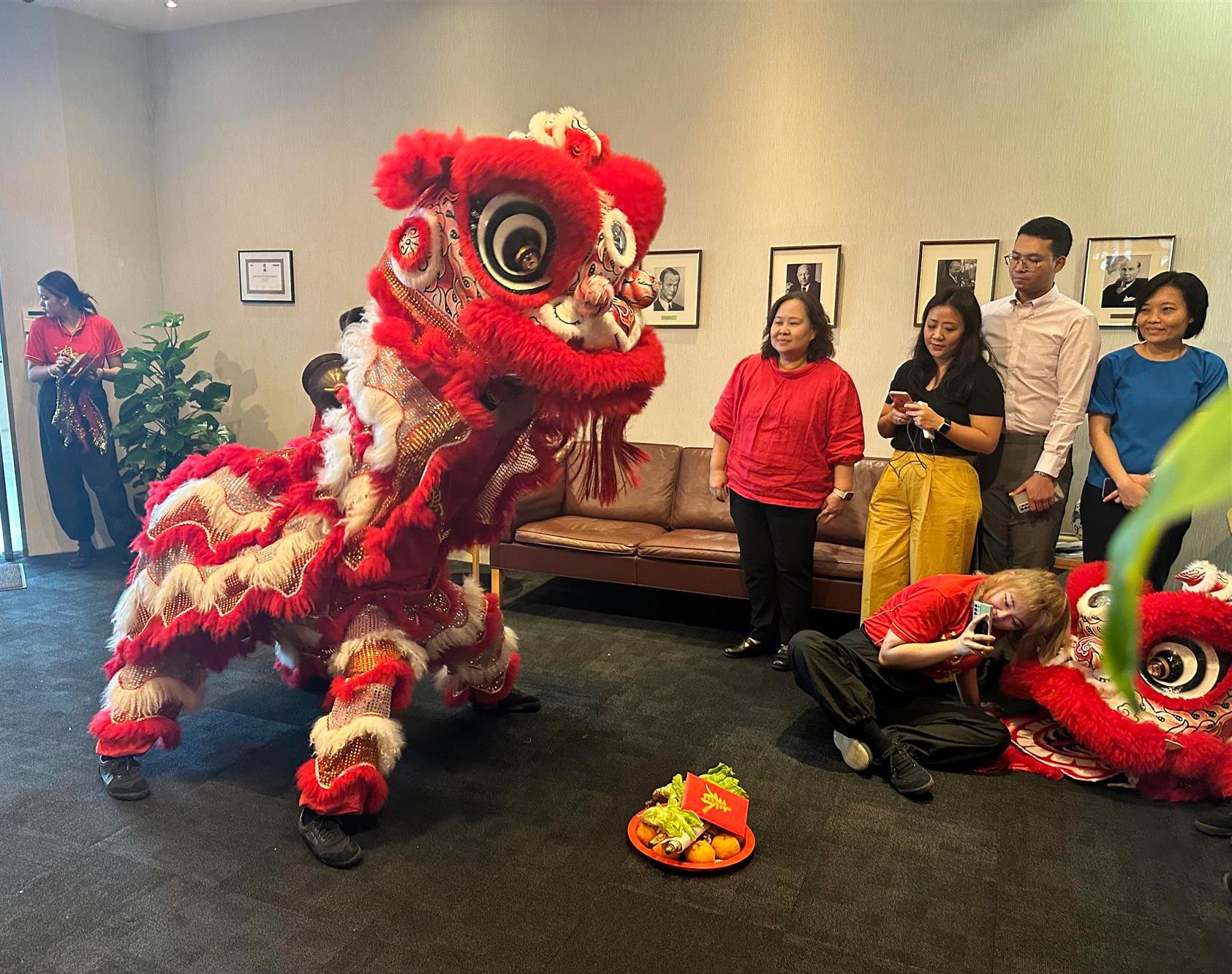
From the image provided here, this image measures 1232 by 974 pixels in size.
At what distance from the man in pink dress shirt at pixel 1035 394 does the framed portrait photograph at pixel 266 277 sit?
4.03 metres

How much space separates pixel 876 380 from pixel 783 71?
5.03 feet

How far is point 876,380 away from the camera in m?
4.10

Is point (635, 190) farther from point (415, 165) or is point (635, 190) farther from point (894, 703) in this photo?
point (894, 703)

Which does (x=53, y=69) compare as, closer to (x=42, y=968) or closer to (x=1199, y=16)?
(x=42, y=968)

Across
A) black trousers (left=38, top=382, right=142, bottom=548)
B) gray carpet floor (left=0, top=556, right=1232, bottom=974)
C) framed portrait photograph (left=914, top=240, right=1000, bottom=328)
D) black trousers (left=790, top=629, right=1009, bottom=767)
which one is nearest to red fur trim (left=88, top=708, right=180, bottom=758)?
gray carpet floor (left=0, top=556, right=1232, bottom=974)

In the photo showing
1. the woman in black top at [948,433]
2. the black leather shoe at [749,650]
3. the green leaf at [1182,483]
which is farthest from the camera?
the black leather shoe at [749,650]

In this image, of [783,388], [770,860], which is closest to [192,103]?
[783,388]

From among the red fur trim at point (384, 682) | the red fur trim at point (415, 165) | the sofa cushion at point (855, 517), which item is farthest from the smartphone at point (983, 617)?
the red fur trim at point (415, 165)

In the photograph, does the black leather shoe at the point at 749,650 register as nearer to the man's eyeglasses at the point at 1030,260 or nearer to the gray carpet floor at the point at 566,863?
the gray carpet floor at the point at 566,863

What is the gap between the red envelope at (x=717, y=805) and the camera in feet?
6.86

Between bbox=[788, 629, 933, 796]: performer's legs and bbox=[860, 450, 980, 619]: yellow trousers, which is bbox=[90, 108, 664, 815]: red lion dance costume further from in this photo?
bbox=[860, 450, 980, 619]: yellow trousers

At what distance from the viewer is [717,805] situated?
211cm

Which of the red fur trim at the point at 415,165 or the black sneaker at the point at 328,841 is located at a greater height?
the red fur trim at the point at 415,165

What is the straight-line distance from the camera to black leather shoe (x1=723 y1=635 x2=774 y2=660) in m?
3.44
